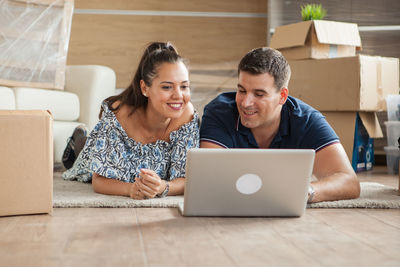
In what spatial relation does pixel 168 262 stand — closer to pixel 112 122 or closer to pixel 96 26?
pixel 112 122

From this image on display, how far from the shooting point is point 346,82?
2.98 metres

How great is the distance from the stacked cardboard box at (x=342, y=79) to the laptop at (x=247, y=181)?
1.69m

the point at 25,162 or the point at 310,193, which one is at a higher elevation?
the point at 25,162

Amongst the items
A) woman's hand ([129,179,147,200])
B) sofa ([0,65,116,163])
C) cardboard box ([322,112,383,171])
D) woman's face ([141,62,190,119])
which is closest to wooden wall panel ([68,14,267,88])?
sofa ([0,65,116,163])

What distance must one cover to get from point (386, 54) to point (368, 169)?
91cm

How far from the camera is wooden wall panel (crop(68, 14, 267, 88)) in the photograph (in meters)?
3.94

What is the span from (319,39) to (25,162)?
2.05 m

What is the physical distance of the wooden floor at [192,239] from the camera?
1.01 m

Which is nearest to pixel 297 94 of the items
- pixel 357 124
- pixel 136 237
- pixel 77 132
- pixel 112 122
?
pixel 357 124

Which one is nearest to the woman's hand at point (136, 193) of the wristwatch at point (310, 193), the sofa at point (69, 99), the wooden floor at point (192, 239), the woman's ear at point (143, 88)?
the wooden floor at point (192, 239)

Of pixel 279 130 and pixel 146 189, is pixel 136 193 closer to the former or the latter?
pixel 146 189

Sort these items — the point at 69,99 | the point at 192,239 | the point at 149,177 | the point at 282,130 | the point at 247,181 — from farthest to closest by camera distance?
the point at 69,99 < the point at 282,130 < the point at 149,177 < the point at 247,181 < the point at 192,239

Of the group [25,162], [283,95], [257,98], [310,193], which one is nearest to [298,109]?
[283,95]

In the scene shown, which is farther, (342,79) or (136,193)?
(342,79)
